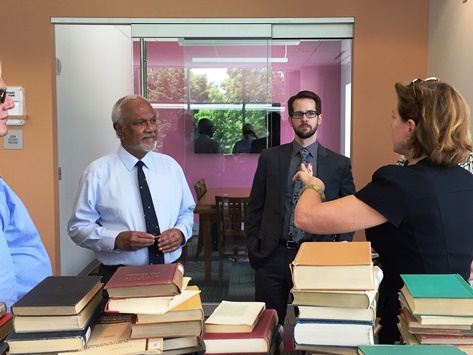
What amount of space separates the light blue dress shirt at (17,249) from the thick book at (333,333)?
0.92 metres

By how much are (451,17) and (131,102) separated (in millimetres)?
2446

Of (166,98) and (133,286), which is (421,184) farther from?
(166,98)

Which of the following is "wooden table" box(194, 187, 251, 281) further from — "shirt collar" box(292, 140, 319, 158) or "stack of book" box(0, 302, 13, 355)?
"stack of book" box(0, 302, 13, 355)

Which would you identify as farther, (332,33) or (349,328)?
(332,33)

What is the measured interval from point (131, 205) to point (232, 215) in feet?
6.82

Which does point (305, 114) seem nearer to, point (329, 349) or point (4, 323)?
point (329, 349)

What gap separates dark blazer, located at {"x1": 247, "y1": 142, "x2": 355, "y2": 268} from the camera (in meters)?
2.91

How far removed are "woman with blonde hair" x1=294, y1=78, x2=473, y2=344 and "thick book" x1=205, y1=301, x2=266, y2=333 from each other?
0.39m

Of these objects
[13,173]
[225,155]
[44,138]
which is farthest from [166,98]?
[13,173]

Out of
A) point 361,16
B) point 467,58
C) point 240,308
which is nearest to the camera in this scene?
point 240,308

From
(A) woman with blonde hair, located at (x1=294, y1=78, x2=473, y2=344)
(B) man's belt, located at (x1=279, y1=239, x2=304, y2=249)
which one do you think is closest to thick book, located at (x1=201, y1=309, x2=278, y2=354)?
(A) woman with blonde hair, located at (x1=294, y1=78, x2=473, y2=344)

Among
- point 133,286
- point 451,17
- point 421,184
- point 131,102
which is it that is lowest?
point 133,286

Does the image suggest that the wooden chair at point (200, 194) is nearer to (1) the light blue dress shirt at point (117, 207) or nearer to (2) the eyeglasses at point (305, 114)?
(2) the eyeglasses at point (305, 114)

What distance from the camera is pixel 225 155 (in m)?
4.33
